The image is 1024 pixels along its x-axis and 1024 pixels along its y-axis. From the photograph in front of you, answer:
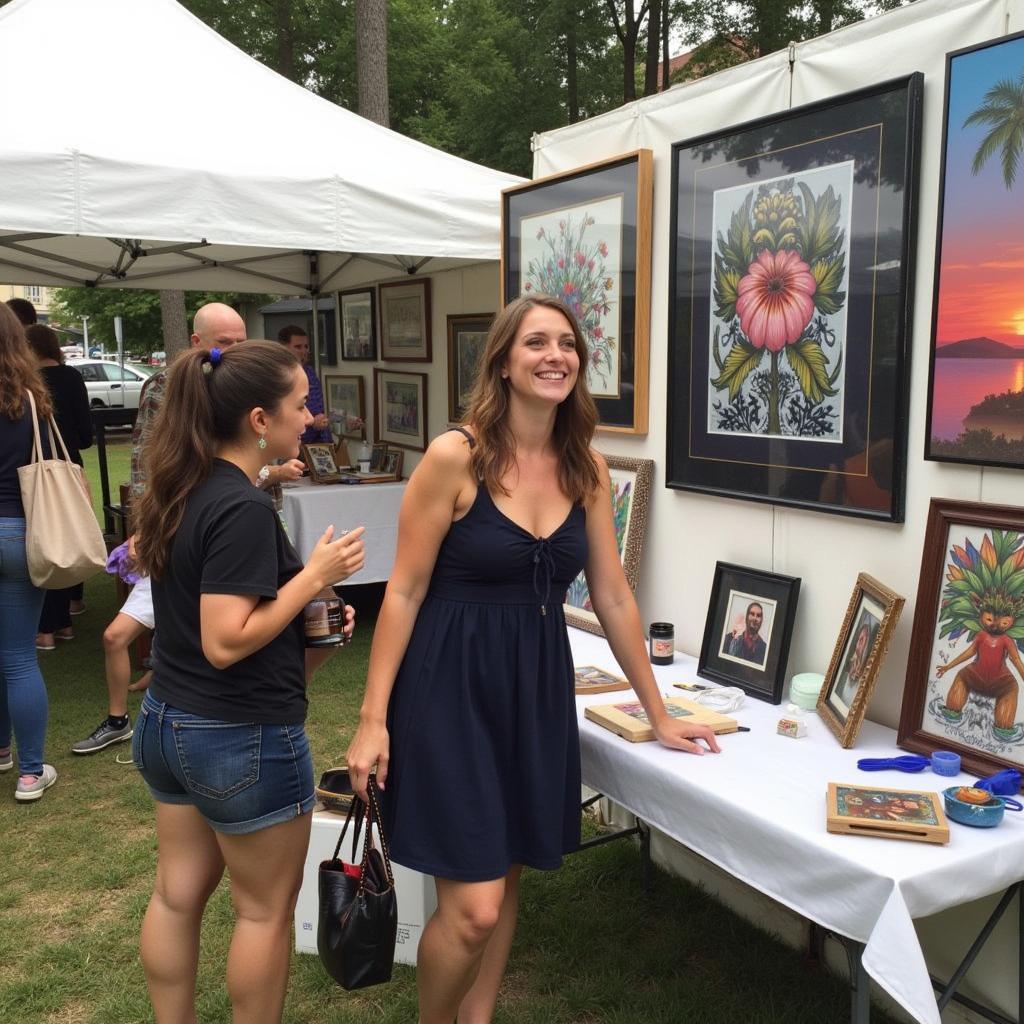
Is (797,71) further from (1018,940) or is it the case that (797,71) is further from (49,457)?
(49,457)

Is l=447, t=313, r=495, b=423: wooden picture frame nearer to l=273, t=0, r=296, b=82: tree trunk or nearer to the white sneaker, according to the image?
the white sneaker

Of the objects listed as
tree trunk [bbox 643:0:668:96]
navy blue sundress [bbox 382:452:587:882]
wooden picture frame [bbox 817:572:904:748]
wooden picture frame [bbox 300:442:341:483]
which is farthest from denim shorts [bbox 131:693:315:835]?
tree trunk [bbox 643:0:668:96]

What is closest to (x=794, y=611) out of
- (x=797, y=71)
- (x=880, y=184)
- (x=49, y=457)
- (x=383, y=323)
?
→ (x=880, y=184)

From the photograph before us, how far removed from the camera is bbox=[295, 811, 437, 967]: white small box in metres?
2.47

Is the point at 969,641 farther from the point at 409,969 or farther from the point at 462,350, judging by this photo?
the point at 462,350

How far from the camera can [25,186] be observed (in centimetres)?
369

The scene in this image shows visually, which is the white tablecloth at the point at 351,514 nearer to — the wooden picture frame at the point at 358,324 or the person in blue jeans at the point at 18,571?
the wooden picture frame at the point at 358,324

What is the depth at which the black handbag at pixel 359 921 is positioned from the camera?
71.4 inches

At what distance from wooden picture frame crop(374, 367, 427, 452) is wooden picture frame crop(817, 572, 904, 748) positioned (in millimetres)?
4253

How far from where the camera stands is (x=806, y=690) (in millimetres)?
2342

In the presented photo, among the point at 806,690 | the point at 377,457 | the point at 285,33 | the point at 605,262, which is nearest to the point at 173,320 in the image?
the point at 285,33

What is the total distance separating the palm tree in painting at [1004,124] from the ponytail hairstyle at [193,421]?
139 centimetres

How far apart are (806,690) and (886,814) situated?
2.16 feet

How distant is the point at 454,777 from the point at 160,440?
83 centimetres
